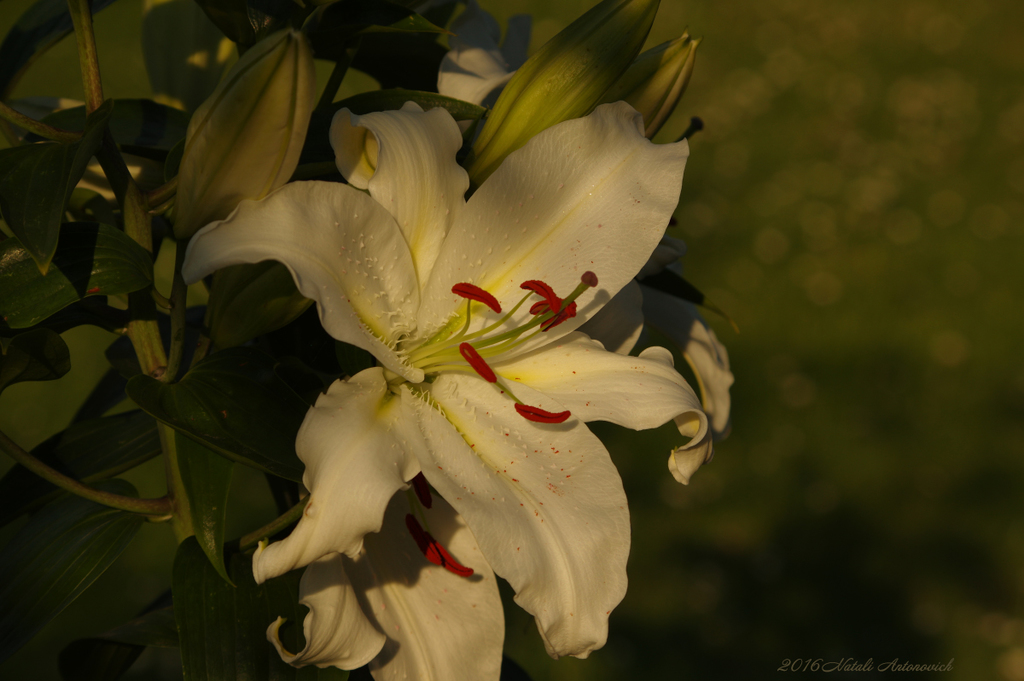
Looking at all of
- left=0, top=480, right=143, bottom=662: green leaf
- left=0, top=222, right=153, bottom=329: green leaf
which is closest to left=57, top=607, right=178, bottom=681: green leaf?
left=0, top=480, right=143, bottom=662: green leaf

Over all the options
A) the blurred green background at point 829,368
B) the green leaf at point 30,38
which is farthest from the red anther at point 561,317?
the blurred green background at point 829,368

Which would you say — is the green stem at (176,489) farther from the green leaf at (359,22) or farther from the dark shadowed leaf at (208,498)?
the green leaf at (359,22)

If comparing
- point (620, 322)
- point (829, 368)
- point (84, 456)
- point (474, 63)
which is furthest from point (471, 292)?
point (829, 368)

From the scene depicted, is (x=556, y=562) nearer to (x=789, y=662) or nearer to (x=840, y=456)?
(x=789, y=662)

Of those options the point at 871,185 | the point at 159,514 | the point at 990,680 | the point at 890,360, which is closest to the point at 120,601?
the point at 159,514

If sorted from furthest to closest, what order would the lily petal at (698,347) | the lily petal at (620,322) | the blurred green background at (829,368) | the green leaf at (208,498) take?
the blurred green background at (829,368) → the lily petal at (698,347) → the lily petal at (620,322) → the green leaf at (208,498)

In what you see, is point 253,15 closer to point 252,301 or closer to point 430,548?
point 252,301

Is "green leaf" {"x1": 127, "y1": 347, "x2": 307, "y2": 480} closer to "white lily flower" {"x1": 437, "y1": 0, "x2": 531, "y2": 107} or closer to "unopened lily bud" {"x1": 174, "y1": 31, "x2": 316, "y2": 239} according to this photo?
"unopened lily bud" {"x1": 174, "y1": 31, "x2": 316, "y2": 239}
